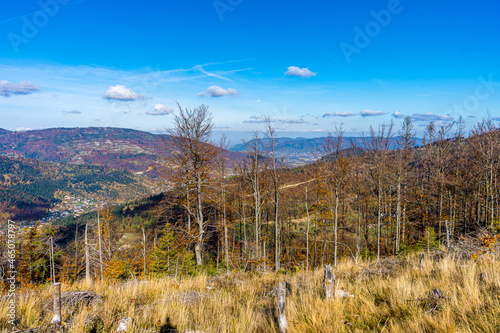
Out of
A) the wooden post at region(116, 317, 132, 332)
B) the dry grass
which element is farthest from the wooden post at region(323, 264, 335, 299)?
the wooden post at region(116, 317, 132, 332)

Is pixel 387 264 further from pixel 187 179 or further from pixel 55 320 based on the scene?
pixel 187 179

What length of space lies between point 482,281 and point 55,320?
6884 millimetres

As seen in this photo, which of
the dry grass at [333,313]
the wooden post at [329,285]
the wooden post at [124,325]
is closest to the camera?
the dry grass at [333,313]

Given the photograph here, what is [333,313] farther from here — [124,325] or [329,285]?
[124,325]

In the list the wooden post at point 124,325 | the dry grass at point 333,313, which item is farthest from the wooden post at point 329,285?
the wooden post at point 124,325

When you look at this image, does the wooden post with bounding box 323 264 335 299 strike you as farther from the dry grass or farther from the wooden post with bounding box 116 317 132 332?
the wooden post with bounding box 116 317 132 332

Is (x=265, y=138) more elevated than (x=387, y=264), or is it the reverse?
(x=265, y=138)

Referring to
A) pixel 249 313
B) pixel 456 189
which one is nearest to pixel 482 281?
pixel 249 313

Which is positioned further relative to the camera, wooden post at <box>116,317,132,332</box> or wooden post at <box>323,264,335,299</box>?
Answer: wooden post at <box>323,264,335,299</box>

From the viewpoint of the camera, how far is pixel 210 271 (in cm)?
1242

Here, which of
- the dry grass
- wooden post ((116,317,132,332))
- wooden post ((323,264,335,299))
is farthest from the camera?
wooden post ((323,264,335,299))

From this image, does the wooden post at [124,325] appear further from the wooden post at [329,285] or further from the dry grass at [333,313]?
the wooden post at [329,285]

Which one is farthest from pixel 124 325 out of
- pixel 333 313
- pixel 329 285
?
pixel 329 285

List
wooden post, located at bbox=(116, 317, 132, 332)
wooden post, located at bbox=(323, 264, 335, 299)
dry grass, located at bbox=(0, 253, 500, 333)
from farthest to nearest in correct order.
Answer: wooden post, located at bbox=(323, 264, 335, 299)
wooden post, located at bbox=(116, 317, 132, 332)
dry grass, located at bbox=(0, 253, 500, 333)
